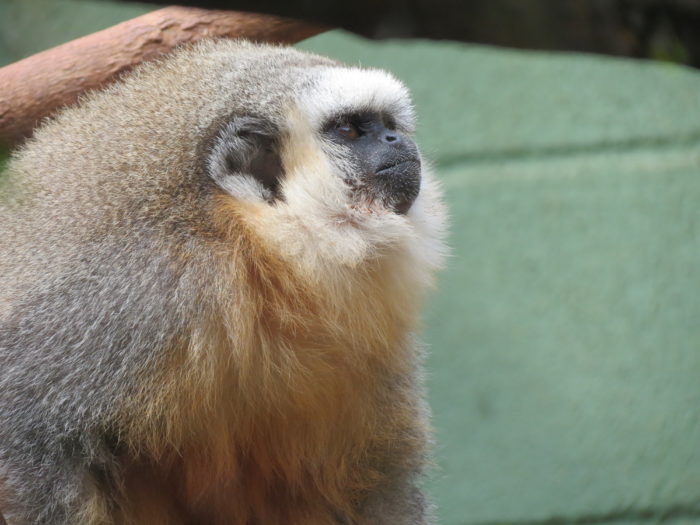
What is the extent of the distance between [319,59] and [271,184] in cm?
50

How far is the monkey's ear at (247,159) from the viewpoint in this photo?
7.79 ft

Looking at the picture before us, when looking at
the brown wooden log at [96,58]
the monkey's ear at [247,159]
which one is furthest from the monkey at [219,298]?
the brown wooden log at [96,58]

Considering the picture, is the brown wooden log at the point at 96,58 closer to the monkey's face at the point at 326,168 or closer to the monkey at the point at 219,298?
the monkey at the point at 219,298

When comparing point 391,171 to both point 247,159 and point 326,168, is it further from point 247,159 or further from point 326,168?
point 247,159

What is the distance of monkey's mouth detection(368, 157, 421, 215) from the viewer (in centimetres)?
246

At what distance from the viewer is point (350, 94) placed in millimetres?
2535

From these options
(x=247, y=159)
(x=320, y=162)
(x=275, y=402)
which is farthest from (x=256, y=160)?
(x=275, y=402)

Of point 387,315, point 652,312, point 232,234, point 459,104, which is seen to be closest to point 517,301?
point 652,312

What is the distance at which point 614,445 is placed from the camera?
13.0 feet

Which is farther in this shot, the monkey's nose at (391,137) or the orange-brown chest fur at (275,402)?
the monkey's nose at (391,137)

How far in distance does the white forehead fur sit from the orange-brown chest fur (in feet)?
1.44

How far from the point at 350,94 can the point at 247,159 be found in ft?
1.15

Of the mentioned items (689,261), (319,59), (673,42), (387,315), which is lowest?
(689,261)

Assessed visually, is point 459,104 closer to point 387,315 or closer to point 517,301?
point 517,301
